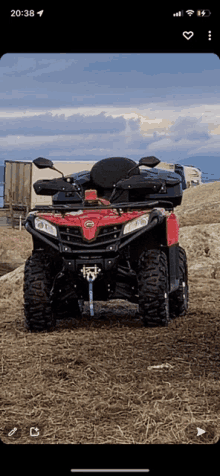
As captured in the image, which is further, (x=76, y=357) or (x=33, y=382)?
(x=76, y=357)

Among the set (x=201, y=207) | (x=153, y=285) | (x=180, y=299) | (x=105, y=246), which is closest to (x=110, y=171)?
(x=105, y=246)

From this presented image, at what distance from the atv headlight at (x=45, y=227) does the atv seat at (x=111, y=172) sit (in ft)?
3.50

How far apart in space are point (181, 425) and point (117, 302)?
652 cm

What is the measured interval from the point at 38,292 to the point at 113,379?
7.88 feet

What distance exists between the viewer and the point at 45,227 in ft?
23.1

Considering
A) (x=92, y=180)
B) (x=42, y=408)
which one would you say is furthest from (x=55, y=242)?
(x=42, y=408)

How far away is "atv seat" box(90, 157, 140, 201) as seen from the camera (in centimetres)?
771

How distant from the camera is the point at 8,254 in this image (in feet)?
76.4
